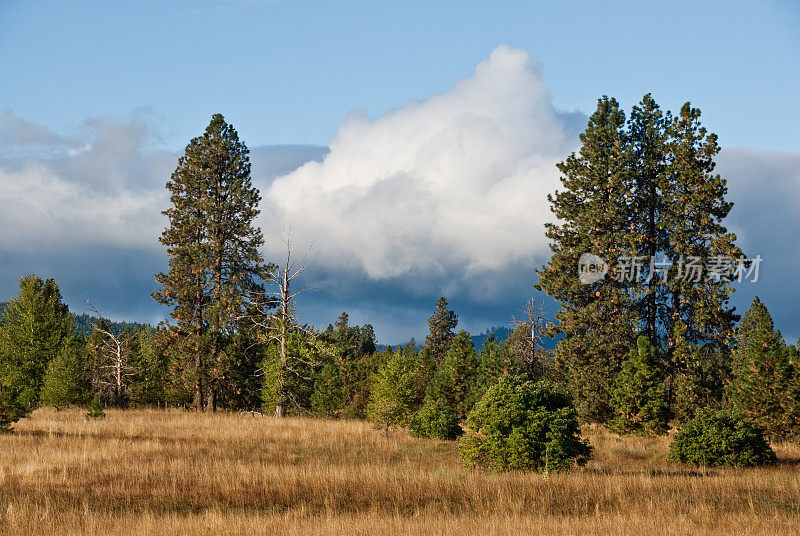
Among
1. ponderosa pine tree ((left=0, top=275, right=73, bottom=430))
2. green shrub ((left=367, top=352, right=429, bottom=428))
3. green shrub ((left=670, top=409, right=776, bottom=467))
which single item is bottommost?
green shrub ((left=670, top=409, right=776, bottom=467))

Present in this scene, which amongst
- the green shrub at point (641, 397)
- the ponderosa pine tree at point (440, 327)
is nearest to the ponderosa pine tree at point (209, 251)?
the green shrub at point (641, 397)

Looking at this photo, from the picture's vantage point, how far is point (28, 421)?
26.9m

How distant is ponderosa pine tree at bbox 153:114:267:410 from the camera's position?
124 feet

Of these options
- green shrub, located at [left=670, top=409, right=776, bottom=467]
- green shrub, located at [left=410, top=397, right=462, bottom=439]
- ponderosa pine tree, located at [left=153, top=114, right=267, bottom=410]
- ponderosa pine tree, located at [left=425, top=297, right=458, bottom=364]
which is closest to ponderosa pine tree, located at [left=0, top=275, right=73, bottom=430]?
ponderosa pine tree, located at [left=153, top=114, right=267, bottom=410]

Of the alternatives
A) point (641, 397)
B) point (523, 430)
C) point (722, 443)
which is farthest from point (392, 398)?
point (722, 443)

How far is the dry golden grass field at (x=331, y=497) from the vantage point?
32.8ft

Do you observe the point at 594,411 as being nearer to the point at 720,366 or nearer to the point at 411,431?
the point at 720,366

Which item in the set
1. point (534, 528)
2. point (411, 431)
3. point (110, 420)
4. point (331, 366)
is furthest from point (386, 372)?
point (331, 366)

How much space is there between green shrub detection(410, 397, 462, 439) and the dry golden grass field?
207 inches

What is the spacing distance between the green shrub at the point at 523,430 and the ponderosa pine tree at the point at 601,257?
18.8 metres

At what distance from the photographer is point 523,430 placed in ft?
55.4

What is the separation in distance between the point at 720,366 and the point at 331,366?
3071 cm

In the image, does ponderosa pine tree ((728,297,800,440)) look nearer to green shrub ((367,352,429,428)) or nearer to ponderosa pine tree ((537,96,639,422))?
ponderosa pine tree ((537,96,639,422))

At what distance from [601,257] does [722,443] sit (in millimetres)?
16390
